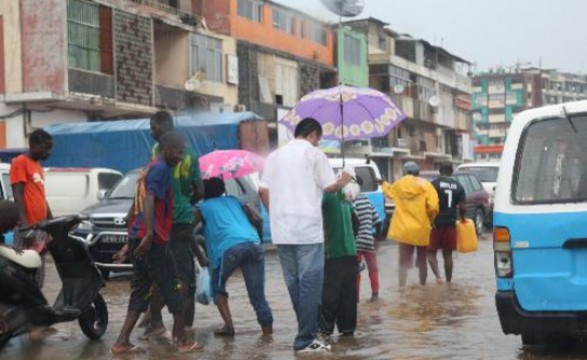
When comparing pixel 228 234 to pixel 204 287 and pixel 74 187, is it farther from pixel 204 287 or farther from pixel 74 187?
pixel 74 187

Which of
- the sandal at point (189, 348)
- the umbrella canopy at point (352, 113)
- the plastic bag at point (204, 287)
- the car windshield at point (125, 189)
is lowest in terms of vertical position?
the sandal at point (189, 348)

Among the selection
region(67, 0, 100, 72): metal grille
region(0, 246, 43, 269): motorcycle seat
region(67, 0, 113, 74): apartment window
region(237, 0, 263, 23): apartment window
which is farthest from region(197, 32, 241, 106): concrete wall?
region(0, 246, 43, 269): motorcycle seat

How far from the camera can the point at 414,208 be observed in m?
12.3

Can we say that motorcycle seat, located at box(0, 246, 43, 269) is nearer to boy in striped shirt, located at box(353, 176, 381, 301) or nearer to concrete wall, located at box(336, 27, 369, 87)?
boy in striped shirt, located at box(353, 176, 381, 301)

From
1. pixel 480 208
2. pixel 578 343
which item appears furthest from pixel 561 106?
pixel 480 208

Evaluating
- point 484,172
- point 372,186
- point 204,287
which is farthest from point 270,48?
point 204,287

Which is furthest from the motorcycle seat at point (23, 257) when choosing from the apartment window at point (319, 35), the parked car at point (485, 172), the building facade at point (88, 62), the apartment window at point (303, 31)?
the apartment window at point (303, 31)

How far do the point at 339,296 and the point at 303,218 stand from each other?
4.24 feet

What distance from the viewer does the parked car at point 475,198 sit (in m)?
24.7

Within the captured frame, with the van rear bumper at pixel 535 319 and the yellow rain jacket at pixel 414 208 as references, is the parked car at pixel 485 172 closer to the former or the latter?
the yellow rain jacket at pixel 414 208

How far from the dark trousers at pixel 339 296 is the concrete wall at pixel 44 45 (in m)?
22.3

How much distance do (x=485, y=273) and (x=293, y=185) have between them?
814cm

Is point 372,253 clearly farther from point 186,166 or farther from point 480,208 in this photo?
point 480,208

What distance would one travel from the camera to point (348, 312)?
8320 millimetres
